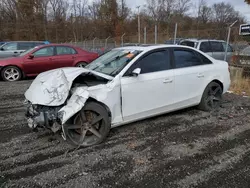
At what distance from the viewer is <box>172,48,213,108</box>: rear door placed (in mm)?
4383

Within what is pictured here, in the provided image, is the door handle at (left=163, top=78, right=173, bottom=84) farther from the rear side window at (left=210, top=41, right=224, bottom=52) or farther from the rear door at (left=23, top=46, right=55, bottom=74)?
the rear side window at (left=210, top=41, right=224, bottom=52)

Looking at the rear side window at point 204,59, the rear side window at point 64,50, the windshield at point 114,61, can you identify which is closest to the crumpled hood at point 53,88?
the windshield at point 114,61

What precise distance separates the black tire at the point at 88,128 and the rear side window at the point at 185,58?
6.25 ft

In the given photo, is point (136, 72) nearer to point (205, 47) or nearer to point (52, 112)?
point (52, 112)

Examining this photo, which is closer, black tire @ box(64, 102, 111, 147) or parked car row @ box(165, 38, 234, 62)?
black tire @ box(64, 102, 111, 147)

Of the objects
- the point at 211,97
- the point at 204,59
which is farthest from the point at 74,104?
the point at 211,97

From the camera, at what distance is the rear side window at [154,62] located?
13.0 ft

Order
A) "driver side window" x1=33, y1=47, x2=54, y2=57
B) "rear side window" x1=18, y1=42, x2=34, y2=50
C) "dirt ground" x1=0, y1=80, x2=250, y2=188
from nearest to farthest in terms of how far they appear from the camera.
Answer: "dirt ground" x1=0, y1=80, x2=250, y2=188, "driver side window" x1=33, y1=47, x2=54, y2=57, "rear side window" x1=18, y1=42, x2=34, y2=50

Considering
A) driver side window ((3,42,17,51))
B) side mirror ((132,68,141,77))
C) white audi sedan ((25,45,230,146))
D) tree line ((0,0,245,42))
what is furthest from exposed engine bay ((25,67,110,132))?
tree line ((0,0,245,42))

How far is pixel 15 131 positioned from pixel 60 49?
5.86 metres

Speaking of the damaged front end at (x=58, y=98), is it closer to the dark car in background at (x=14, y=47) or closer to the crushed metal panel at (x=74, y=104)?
the crushed metal panel at (x=74, y=104)

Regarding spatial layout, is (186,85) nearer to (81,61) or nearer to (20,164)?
(20,164)

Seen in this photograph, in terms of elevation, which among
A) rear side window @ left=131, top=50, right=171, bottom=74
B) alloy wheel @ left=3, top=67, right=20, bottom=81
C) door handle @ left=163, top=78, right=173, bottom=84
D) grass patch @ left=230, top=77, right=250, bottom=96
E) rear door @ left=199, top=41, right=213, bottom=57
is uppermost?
rear door @ left=199, top=41, right=213, bottom=57

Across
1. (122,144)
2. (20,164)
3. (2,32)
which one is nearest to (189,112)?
(122,144)
